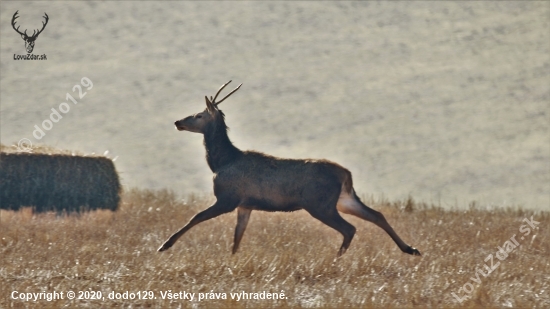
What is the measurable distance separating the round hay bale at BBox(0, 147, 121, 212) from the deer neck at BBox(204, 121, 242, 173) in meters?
3.37

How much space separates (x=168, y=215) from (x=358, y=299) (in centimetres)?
596

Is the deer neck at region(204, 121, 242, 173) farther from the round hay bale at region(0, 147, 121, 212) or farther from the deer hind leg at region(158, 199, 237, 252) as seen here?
the round hay bale at region(0, 147, 121, 212)

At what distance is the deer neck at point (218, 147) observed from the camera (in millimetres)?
10953

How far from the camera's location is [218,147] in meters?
11.0

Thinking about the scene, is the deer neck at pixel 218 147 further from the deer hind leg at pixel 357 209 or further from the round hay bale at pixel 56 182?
the round hay bale at pixel 56 182

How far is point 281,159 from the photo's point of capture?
10.6 meters

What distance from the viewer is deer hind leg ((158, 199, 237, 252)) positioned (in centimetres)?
1037

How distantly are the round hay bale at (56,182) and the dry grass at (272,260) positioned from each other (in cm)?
40

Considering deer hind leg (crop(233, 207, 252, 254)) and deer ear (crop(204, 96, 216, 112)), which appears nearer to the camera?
deer hind leg (crop(233, 207, 252, 254))

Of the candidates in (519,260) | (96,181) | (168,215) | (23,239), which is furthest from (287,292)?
(96,181)

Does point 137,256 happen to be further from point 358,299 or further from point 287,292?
point 358,299

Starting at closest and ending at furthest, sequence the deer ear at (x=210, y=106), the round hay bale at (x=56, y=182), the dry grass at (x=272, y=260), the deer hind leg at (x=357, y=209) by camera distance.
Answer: the dry grass at (x=272, y=260) < the deer hind leg at (x=357, y=209) < the deer ear at (x=210, y=106) < the round hay bale at (x=56, y=182)

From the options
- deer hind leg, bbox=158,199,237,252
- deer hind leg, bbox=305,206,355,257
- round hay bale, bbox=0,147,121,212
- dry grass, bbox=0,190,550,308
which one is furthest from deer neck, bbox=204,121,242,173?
round hay bale, bbox=0,147,121,212

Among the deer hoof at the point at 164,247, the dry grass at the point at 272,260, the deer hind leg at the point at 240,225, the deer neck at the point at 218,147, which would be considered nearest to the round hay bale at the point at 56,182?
the dry grass at the point at 272,260
